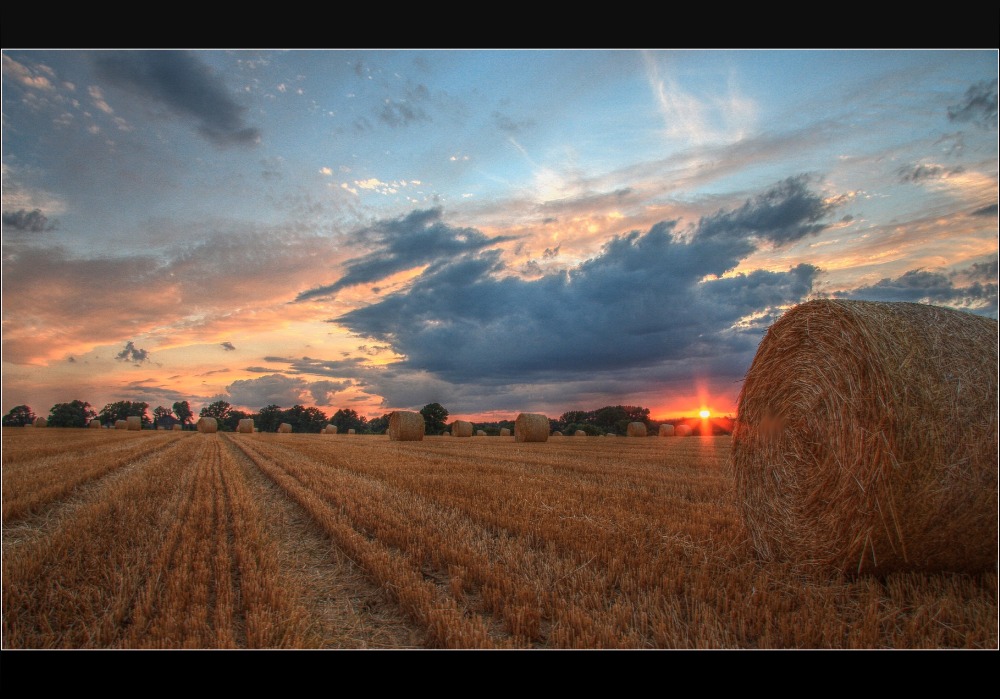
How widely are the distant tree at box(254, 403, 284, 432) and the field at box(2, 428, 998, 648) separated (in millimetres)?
67585

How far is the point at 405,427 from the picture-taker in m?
28.2

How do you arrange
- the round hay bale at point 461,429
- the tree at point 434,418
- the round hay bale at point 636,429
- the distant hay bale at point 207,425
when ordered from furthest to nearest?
1. the tree at point 434,418
2. the distant hay bale at point 207,425
3. the round hay bale at point 461,429
4. the round hay bale at point 636,429

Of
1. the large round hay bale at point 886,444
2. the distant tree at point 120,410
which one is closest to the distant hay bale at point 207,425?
the distant tree at point 120,410

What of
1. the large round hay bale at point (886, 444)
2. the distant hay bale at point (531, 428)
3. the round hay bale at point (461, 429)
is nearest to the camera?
the large round hay bale at point (886, 444)

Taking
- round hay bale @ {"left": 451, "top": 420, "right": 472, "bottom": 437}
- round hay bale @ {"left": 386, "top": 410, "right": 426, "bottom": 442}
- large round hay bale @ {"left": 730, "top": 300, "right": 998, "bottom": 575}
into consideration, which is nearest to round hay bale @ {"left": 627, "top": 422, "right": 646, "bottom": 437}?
round hay bale @ {"left": 451, "top": 420, "right": 472, "bottom": 437}

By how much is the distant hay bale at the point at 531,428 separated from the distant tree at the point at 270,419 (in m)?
53.3

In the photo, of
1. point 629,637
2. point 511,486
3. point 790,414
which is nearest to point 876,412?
point 790,414

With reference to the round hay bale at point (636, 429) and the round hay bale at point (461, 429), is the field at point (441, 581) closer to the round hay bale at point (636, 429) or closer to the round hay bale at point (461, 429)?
the round hay bale at point (636, 429)

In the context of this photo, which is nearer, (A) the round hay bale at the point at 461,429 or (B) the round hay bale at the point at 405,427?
(B) the round hay bale at the point at 405,427

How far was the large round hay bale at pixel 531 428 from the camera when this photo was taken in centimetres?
2680

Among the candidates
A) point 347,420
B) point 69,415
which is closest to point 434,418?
point 347,420

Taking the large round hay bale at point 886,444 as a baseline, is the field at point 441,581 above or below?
below

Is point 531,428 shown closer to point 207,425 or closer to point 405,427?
point 405,427

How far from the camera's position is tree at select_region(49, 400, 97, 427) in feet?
212
